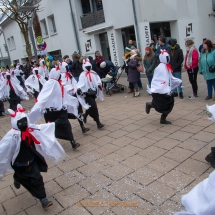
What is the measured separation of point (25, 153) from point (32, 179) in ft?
1.12

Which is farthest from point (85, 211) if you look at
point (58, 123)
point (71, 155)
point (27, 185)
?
point (58, 123)

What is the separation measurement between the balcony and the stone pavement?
11359mm

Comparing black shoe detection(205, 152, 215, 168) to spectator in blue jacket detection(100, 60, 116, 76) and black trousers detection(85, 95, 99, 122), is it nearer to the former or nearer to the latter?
black trousers detection(85, 95, 99, 122)

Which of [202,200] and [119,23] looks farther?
[119,23]

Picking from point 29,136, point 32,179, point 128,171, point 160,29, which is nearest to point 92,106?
point 128,171

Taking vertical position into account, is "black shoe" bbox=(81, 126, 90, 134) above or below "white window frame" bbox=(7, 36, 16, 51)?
below

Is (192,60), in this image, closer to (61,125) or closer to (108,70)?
(108,70)

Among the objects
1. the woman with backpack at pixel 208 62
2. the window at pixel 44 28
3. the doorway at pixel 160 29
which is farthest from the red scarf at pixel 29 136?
the window at pixel 44 28

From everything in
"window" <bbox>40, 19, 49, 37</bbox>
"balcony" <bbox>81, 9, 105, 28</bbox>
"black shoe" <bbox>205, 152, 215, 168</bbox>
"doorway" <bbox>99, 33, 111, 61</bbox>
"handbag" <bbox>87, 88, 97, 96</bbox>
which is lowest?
"black shoe" <bbox>205, 152, 215, 168</bbox>

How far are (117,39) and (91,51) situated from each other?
2.90 metres

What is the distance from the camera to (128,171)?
3846 millimetres

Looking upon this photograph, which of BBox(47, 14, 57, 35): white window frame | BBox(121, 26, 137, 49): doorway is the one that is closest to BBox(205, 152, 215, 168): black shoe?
BBox(121, 26, 137, 49): doorway

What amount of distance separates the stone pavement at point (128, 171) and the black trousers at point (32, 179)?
0.78 feet

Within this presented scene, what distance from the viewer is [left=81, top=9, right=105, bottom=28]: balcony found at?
15719 millimetres
